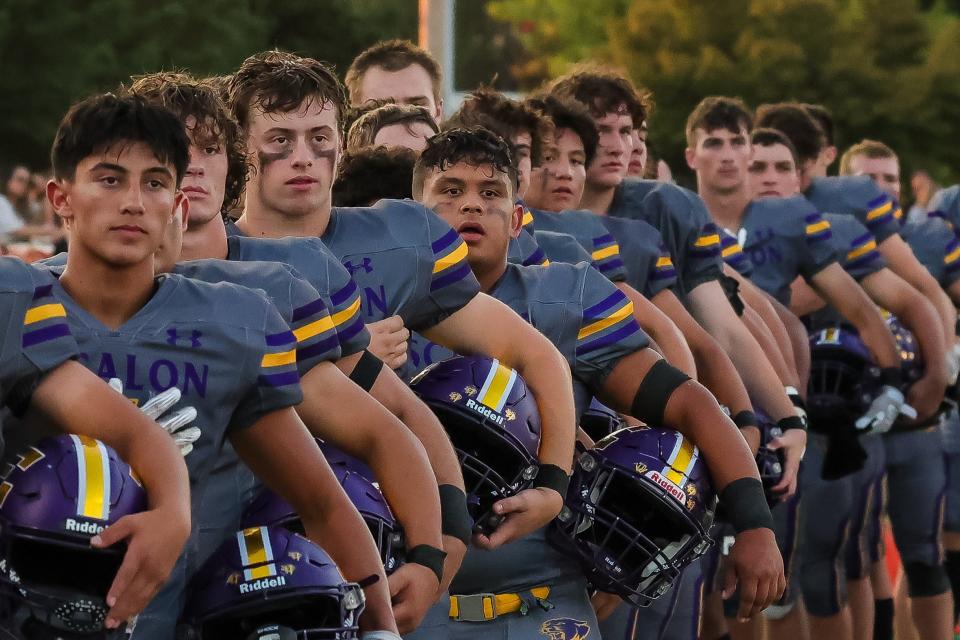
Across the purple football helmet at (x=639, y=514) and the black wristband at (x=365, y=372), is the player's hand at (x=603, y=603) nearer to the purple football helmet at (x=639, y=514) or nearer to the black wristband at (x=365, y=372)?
the purple football helmet at (x=639, y=514)

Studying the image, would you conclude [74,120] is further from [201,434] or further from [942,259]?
[942,259]

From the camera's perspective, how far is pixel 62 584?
304 cm

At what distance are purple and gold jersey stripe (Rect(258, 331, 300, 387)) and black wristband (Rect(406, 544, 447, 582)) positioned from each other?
54 centimetres

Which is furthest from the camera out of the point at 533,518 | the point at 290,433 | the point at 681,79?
the point at 681,79

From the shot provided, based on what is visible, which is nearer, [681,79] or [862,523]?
[862,523]

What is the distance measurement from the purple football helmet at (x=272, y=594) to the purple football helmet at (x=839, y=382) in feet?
15.2

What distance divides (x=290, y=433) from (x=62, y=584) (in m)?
0.63

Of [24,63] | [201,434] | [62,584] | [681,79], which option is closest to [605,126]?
[201,434]

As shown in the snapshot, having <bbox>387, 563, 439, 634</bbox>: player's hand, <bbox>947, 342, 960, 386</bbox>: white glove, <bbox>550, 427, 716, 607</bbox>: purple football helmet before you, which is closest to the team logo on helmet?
<bbox>550, 427, 716, 607</bbox>: purple football helmet

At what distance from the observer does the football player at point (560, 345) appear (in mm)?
4668

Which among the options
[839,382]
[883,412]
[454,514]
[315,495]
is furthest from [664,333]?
[839,382]

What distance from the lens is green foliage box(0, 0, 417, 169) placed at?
88.3 feet

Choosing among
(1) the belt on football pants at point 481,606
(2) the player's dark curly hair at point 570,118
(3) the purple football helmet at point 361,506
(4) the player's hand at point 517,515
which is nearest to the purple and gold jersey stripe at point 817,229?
(2) the player's dark curly hair at point 570,118

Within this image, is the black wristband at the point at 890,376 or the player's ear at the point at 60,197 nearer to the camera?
the player's ear at the point at 60,197
